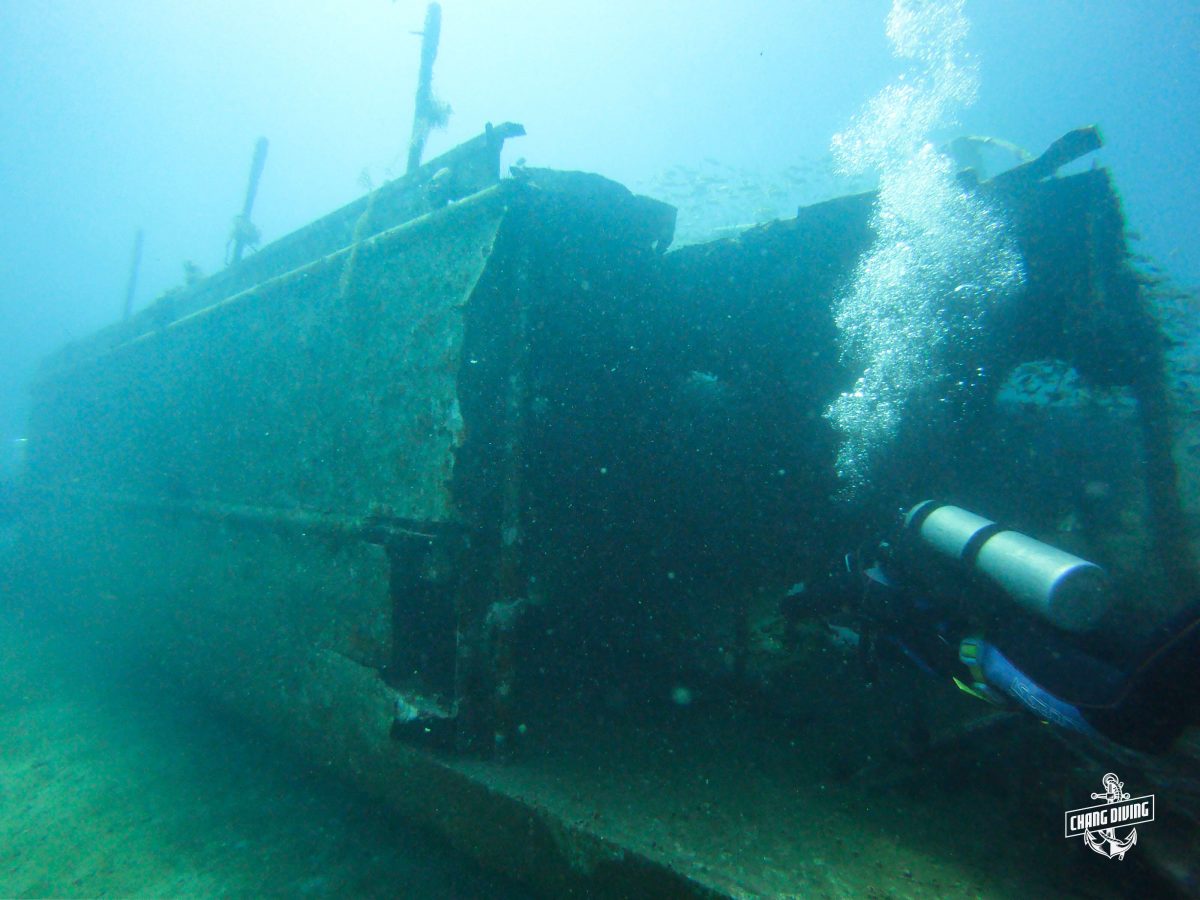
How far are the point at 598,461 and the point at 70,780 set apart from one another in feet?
14.9

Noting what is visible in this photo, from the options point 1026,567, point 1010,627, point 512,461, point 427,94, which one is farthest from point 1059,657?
point 427,94

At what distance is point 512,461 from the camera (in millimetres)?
3139

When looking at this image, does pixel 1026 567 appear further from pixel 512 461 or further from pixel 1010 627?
pixel 512 461

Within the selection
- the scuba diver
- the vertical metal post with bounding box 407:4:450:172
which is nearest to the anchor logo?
the scuba diver

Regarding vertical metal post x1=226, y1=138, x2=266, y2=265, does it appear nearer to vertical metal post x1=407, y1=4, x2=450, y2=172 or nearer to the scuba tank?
vertical metal post x1=407, y1=4, x2=450, y2=172

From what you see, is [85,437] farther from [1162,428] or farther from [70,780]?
[1162,428]

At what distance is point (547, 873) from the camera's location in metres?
2.43

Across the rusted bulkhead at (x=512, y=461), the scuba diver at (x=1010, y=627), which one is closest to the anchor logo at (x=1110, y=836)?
the scuba diver at (x=1010, y=627)

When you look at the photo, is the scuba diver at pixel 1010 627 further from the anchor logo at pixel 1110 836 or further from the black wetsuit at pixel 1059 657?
the anchor logo at pixel 1110 836

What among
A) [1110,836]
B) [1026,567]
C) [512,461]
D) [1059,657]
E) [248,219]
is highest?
[248,219]
